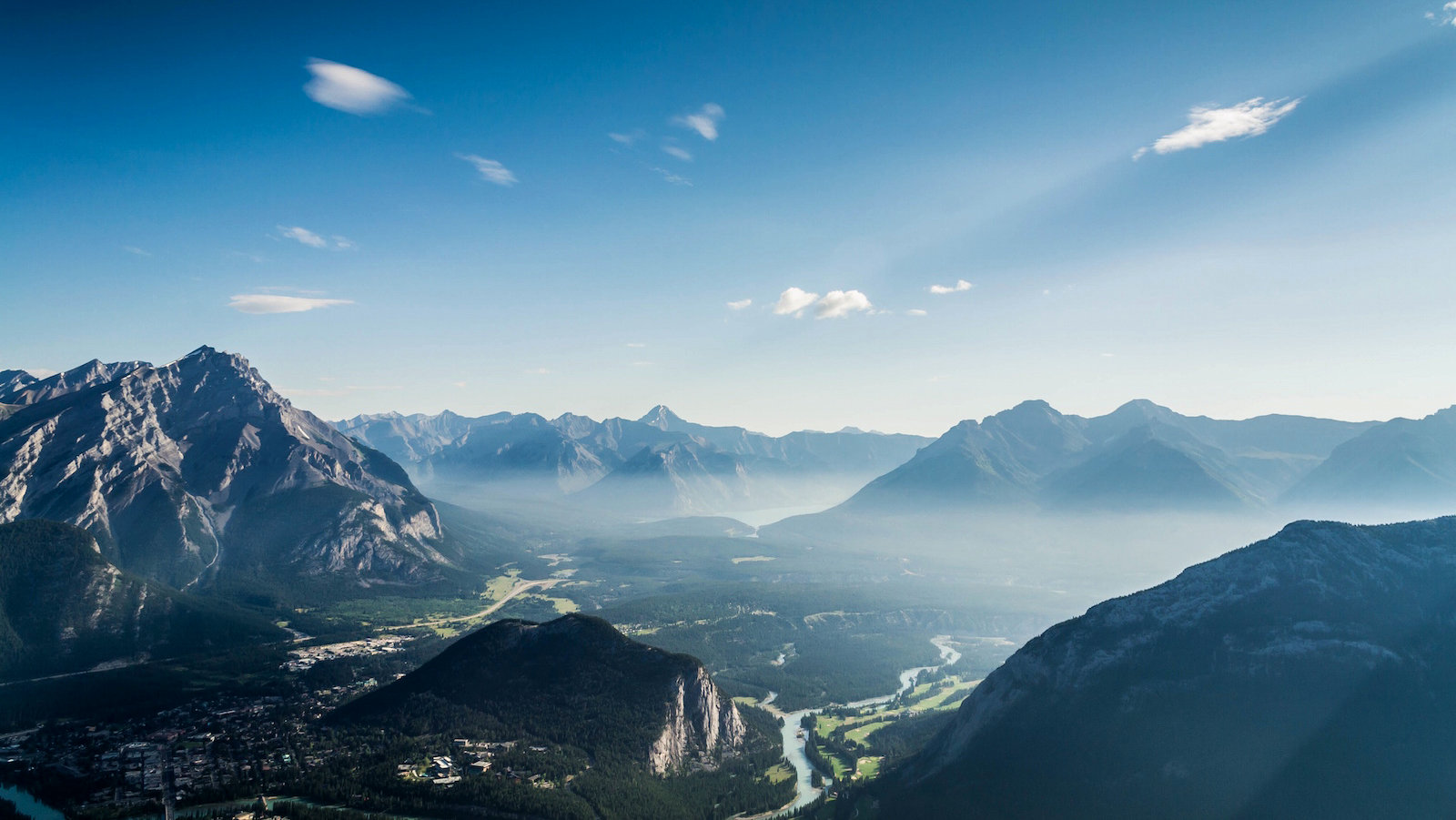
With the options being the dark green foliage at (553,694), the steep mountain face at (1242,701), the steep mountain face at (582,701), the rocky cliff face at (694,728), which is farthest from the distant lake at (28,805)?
the steep mountain face at (1242,701)

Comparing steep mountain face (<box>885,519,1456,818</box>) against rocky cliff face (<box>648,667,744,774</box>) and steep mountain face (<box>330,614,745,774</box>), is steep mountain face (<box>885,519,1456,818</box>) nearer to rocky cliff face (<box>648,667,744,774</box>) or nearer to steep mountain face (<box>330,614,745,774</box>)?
rocky cliff face (<box>648,667,744,774</box>)

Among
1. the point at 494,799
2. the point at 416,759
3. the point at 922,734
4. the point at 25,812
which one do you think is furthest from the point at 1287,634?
the point at 25,812

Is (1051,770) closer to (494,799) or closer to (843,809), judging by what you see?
(843,809)

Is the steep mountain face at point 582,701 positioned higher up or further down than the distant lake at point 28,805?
higher up

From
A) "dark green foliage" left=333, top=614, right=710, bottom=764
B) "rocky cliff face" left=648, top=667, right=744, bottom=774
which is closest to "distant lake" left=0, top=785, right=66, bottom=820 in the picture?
"dark green foliage" left=333, top=614, right=710, bottom=764

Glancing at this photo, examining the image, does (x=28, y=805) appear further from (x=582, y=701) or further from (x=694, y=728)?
(x=694, y=728)

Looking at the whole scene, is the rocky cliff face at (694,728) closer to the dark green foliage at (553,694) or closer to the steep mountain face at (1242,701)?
the dark green foliage at (553,694)
